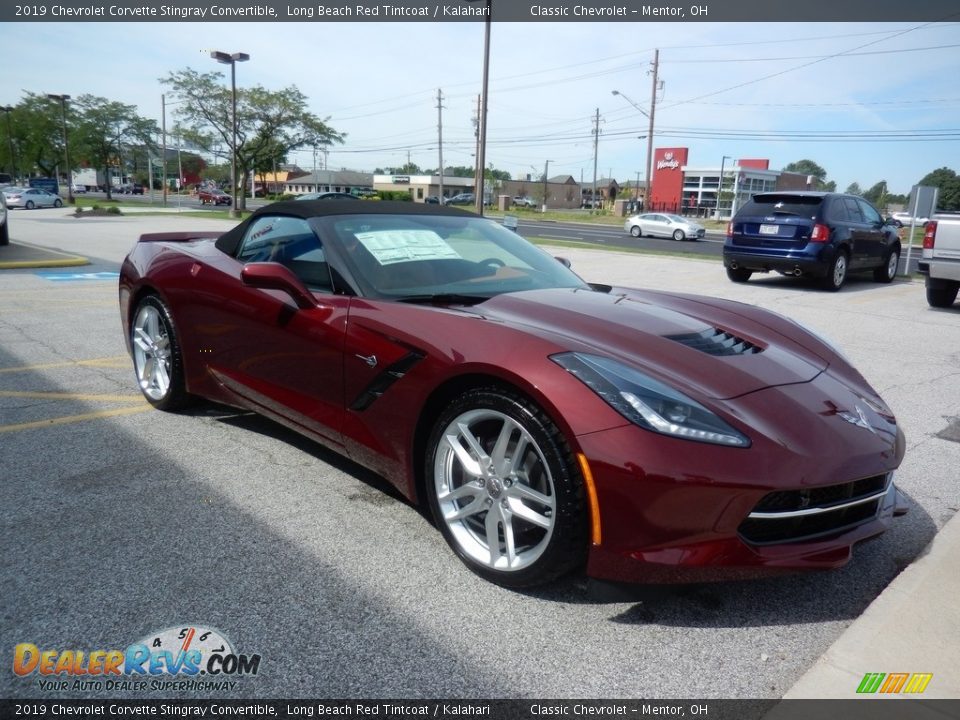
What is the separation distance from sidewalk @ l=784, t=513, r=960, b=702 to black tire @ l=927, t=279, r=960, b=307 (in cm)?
897

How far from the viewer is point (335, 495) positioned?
338 cm

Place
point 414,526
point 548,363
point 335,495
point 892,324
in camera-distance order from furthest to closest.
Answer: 1. point 892,324
2. point 335,495
3. point 414,526
4. point 548,363

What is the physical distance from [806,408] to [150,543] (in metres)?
2.53

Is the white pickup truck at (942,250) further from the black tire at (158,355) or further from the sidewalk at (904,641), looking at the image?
the black tire at (158,355)

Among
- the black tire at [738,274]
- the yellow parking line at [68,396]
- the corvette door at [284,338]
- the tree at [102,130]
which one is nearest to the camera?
the corvette door at [284,338]

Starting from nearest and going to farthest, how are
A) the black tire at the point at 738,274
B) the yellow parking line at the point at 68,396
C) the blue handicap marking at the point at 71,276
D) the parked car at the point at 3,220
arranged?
the yellow parking line at the point at 68,396, the blue handicap marking at the point at 71,276, the black tire at the point at 738,274, the parked car at the point at 3,220

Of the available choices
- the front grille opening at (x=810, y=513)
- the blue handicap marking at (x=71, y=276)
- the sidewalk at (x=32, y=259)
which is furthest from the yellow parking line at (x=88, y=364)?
the sidewalk at (x=32, y=259)

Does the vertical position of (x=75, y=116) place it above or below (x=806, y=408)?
above

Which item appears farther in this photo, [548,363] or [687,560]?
[548,363]

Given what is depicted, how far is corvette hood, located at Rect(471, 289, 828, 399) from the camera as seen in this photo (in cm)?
261

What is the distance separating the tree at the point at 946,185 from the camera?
81.3 metres

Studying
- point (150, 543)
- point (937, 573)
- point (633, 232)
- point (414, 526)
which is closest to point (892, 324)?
point (937, 573)

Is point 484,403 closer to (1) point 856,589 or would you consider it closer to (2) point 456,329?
(2) point 456,329

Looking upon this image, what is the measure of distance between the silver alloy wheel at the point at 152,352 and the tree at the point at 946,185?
89942 millimetres
